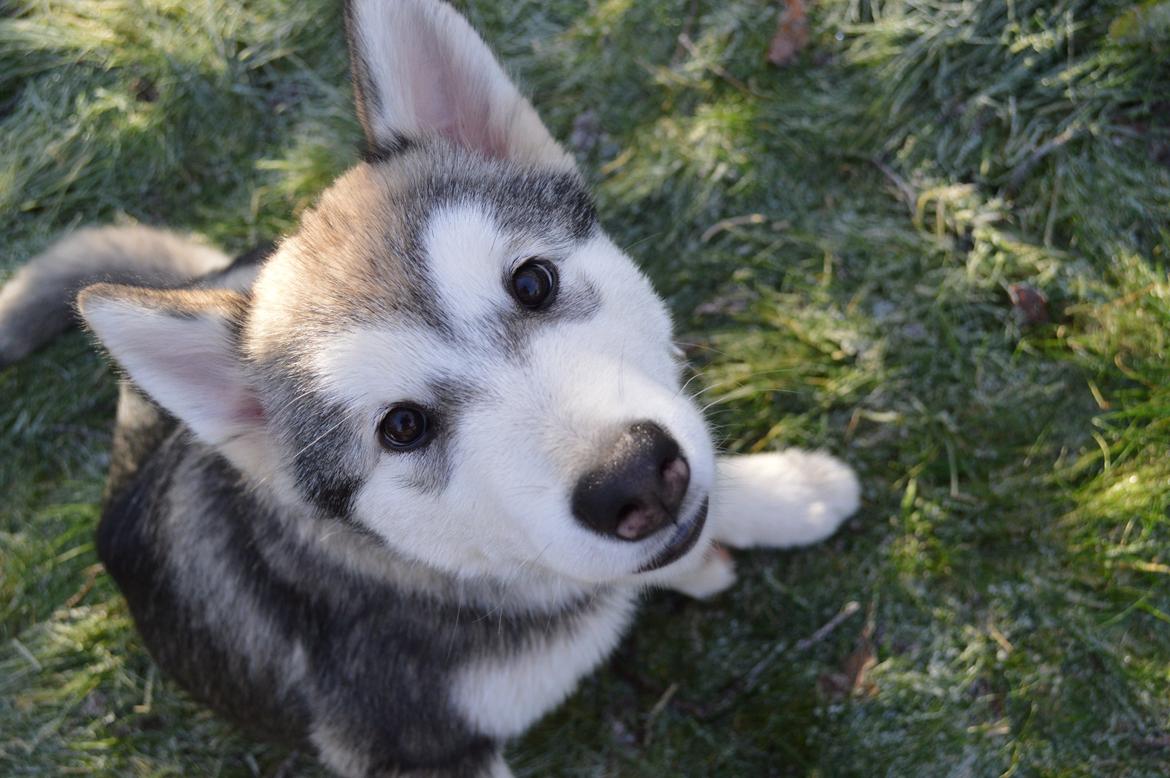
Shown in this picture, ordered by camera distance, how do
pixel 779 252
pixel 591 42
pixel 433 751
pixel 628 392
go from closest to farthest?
pixel 628 392
pixel 433 751
pixel 779 252
pixel 591 42

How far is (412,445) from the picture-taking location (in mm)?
2180

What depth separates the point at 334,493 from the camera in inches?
90.7

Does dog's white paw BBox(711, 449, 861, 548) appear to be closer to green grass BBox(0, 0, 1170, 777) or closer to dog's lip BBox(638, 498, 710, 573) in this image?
green grass BBox(0, 0, 1170, 777)

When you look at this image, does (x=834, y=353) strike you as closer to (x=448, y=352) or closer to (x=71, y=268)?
(x=448, y=352)

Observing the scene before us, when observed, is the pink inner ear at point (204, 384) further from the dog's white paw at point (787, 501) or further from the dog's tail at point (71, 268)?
the dog's white paw at point (787, 501)

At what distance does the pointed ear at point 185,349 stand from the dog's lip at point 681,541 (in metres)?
1.22

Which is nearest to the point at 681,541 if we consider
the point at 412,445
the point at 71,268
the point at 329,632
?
the point at 412,445

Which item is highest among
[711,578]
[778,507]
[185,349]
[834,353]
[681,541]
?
[185,349]

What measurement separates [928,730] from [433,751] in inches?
72.2

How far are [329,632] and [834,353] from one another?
2296 mm

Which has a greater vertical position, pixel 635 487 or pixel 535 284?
pixel 535 284

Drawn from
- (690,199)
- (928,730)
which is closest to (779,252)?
(690,199)

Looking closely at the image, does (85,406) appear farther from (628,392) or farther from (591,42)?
(628,392)

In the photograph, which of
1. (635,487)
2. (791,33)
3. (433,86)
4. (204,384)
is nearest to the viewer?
(635,487)
